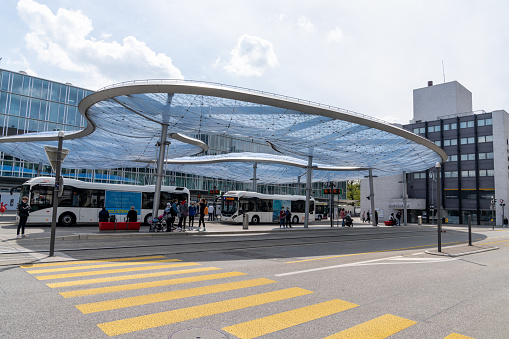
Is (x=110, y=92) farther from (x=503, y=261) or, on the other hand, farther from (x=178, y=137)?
(x=503, y=261)

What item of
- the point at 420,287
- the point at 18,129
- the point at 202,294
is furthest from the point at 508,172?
the point at 18,129

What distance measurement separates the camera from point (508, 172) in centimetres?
5444

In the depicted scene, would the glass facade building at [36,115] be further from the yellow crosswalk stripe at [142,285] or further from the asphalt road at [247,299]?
the yellow crosswalk stripe at [142,285]

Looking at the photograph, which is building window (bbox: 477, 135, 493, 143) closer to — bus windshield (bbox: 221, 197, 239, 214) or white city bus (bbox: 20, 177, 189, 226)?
bus windshield (bbox: 221, 197, 239, 214)

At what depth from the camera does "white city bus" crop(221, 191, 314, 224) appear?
33.3 meters

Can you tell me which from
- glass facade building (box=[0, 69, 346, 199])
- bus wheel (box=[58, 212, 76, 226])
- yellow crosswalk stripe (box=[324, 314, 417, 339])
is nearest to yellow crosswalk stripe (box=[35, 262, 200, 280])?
yellow crosswalk stripe (box=[324, 314, 417, 339])

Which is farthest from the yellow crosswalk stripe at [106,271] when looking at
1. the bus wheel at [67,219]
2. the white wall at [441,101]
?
the white wall at [441,101]

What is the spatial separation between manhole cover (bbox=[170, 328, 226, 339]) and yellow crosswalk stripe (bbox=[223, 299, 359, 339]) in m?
0.20

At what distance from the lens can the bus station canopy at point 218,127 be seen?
18828 millimetres

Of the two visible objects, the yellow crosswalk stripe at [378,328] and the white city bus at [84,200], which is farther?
the white city bus at [84,200]

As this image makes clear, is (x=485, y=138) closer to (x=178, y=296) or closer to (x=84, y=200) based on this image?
(x=84, y=200)

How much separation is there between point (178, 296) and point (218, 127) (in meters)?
20.2

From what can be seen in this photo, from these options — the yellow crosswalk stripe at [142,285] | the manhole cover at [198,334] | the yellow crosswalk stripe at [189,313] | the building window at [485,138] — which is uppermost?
the building window at [485,138]

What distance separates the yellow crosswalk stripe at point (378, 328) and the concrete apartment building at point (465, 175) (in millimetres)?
48468
